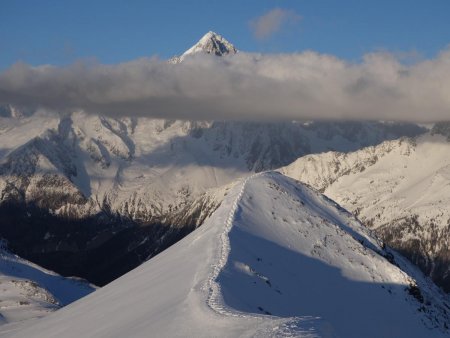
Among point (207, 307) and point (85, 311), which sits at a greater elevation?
point (207, 307)

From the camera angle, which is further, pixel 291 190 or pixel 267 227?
pixel 291 190

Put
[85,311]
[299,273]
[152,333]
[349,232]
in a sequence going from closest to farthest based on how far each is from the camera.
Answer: [152,333], [85,311], [299,273], [349,232]

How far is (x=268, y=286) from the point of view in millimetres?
84125

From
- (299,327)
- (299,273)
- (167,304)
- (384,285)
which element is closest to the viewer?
(299,327)

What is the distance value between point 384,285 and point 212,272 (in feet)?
118

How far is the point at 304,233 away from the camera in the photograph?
110438mm

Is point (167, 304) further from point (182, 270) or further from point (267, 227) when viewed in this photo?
point (267, 227)

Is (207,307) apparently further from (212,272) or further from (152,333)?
(212,272)

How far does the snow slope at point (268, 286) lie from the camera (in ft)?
203

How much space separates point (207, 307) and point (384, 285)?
49.9m

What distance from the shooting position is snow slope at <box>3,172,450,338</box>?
61875 mm

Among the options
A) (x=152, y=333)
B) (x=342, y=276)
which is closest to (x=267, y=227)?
(x=342, y=276)

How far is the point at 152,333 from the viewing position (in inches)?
2317

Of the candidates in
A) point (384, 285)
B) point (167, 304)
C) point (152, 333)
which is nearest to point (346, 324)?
point (384, 285)
